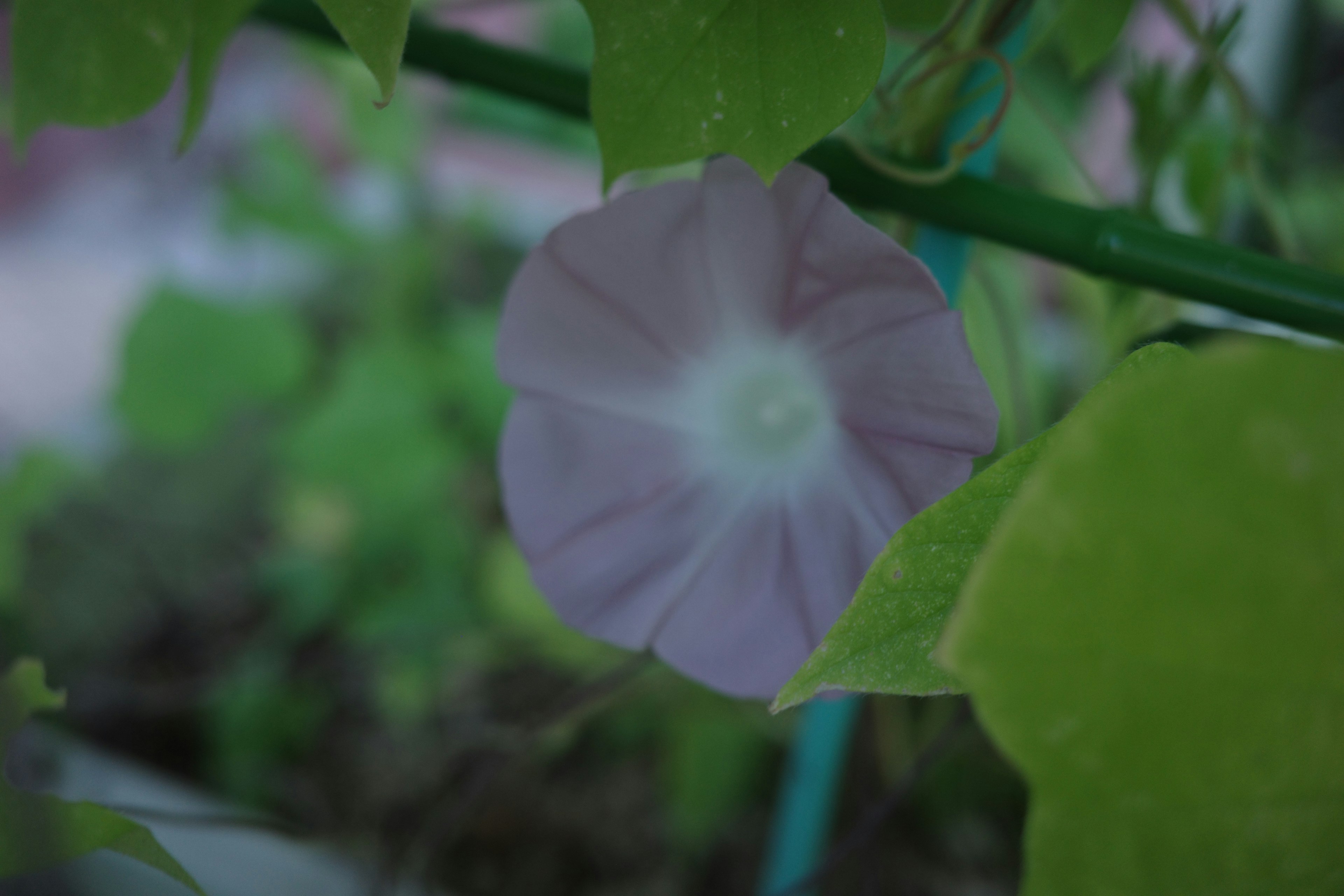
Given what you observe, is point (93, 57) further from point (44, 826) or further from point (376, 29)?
point (44, 826)

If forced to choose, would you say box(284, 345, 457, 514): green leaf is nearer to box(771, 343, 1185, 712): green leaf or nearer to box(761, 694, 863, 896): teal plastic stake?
box(761, 694, 863, 896): teal plastic stake

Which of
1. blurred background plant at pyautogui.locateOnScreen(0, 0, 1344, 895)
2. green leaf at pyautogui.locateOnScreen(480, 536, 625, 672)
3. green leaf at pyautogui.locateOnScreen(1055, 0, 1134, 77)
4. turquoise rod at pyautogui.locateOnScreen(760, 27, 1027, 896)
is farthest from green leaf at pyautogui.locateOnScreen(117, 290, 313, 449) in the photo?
green leaf at pyautogui.locateOnScreen(1055, 0, 1134, 77)

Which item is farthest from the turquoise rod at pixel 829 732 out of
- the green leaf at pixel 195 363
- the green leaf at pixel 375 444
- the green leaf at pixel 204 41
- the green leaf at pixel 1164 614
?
the green leaf at pixel 195 363

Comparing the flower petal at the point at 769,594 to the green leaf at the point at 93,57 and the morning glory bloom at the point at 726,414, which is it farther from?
the green leaf at the point at 93,57

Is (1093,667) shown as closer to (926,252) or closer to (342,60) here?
(926,252)

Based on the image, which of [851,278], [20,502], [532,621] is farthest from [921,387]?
[20,502]
